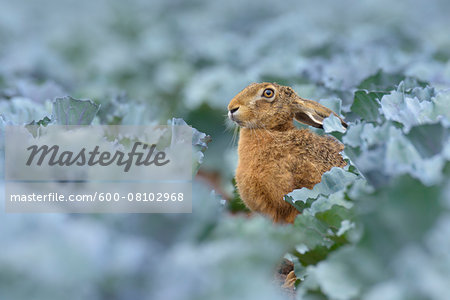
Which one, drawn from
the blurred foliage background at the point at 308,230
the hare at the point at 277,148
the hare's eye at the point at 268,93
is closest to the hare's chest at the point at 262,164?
the hare at the point at 277,148

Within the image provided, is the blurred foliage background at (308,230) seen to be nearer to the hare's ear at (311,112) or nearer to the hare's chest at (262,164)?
the hare's ear at (311,112)

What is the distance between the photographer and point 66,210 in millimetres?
1998

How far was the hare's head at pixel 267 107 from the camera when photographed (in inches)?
134

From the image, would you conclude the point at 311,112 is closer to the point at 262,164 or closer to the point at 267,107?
the point at 267,107

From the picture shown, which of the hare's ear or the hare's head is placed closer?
the hare's ear

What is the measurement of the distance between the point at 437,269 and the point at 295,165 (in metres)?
1.83

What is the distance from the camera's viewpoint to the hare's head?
3.41m

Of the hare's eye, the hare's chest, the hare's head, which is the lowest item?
the hare's chest

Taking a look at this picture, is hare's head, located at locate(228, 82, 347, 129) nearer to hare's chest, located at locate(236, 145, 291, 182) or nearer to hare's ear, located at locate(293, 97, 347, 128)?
hare's ear, located at locate(293, 97, 347, 128)

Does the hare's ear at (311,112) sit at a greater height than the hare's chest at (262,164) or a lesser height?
greater

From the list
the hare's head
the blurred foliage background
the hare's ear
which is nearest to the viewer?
the blurred foliage background

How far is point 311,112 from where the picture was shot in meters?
3.27

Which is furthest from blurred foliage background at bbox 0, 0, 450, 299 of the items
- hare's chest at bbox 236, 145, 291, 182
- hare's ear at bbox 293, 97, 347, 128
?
hare's chest at bbox 236, 145, 291, 182

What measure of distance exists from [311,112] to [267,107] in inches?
11.9
